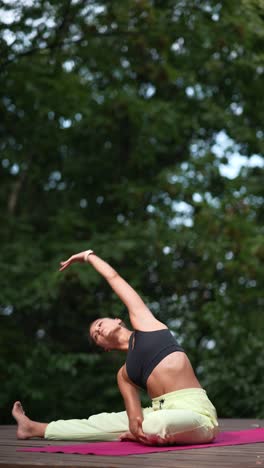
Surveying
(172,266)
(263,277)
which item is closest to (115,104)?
(172,266)

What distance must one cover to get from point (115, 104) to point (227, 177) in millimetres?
1789

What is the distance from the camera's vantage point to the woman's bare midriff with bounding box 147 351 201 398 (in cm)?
479

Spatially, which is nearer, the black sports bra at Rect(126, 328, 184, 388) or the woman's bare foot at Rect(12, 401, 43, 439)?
the black sports bra at Rect(126, 328, 184, 388)

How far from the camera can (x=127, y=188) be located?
1194cm

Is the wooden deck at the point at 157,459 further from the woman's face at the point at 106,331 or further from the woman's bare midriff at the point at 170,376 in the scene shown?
the woman's face at the point at 106,331

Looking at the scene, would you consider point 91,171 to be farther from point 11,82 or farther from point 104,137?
point 11,82

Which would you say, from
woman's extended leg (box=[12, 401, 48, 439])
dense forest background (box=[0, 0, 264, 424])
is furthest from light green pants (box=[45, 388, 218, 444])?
dense forest background (box=[0, 0, 264, 424])

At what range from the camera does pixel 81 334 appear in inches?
493

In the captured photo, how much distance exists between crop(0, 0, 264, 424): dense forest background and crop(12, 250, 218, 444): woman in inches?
198

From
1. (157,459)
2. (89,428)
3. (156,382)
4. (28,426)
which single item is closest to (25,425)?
(28,426)

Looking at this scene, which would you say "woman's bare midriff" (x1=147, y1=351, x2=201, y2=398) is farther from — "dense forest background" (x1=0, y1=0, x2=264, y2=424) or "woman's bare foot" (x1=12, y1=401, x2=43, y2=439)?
"dense forest background" (x1=0, y1=0, x2=264, y2=424)

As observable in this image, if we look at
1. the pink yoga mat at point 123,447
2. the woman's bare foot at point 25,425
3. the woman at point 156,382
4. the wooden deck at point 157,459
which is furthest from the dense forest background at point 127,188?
the wooden deck at point 157,459

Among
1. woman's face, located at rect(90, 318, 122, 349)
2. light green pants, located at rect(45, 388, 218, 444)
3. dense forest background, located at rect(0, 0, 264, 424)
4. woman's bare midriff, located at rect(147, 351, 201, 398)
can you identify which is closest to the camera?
light green pants, located at rect(45, 388, 218, 444)

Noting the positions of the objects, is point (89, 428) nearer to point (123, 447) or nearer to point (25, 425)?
point (25, 425)
